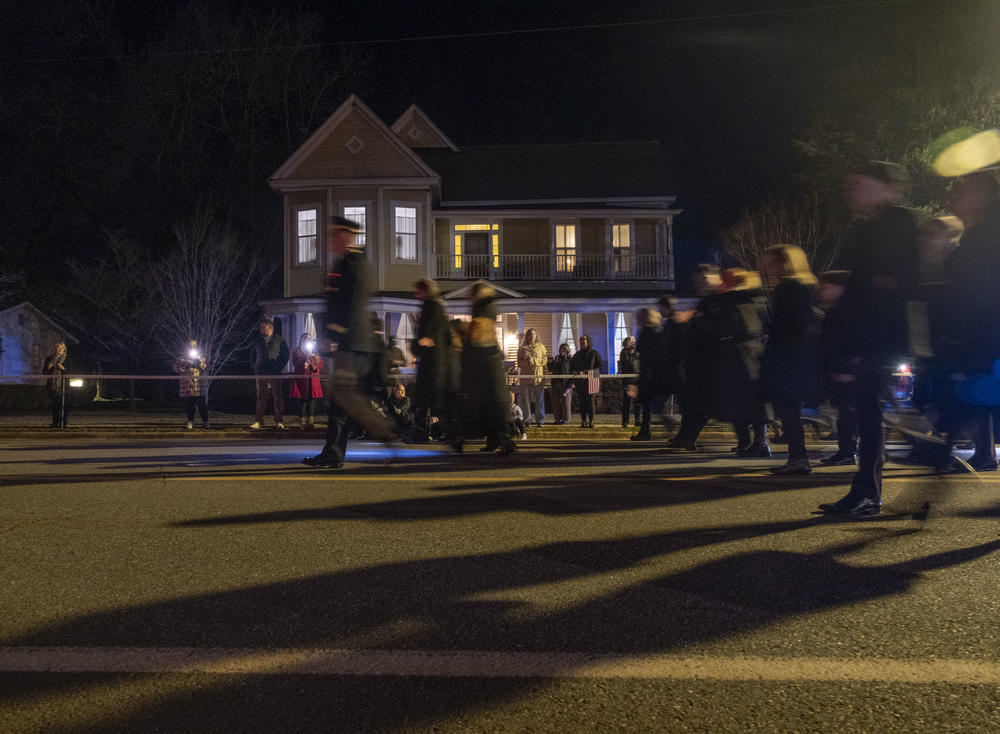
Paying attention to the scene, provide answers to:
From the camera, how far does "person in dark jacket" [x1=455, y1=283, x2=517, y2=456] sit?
9.62 m

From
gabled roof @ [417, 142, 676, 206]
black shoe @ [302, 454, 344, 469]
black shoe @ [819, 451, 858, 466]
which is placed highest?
gabled roof @ [417, 142, 676, 206]

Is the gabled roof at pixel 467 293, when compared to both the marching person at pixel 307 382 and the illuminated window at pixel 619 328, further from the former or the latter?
the marching person at pixel 307 382

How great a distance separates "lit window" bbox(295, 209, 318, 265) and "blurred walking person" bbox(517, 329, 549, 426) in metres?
14.4

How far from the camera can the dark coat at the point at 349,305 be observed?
7930 mm

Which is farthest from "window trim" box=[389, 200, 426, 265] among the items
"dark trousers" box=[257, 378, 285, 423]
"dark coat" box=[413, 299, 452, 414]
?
"dark coat" box=[413, 299, 452, 414]

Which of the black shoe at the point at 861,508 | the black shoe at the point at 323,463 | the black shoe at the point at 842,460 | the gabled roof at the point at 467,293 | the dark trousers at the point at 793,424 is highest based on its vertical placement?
the gabled roof at the point at 467,293

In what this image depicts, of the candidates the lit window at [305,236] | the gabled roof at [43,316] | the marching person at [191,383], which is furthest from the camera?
→ the gabled roof at [43,316]

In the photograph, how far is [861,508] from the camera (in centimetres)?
577

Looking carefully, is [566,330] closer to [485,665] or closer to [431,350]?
[431,350]

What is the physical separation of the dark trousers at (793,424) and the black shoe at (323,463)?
406 centimetres

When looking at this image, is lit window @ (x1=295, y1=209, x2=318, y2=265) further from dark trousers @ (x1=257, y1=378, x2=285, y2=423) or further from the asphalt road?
the asphalt road

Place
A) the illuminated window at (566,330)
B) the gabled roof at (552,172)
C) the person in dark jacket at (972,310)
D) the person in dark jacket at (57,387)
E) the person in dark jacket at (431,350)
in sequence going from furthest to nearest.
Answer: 1. the gabled roof at (552,172)
2. the illuminated window at (566,330)
3. the person in dark jacket at (57,387)
4. the person in dark jacket at (431,350)
5. the person in dark jacket at (972,310)

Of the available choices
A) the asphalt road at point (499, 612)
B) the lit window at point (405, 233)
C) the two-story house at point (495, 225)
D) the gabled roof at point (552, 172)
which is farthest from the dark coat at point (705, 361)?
the gabled roof at point (552, 172)

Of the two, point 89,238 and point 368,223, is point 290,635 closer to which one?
point 368,223
